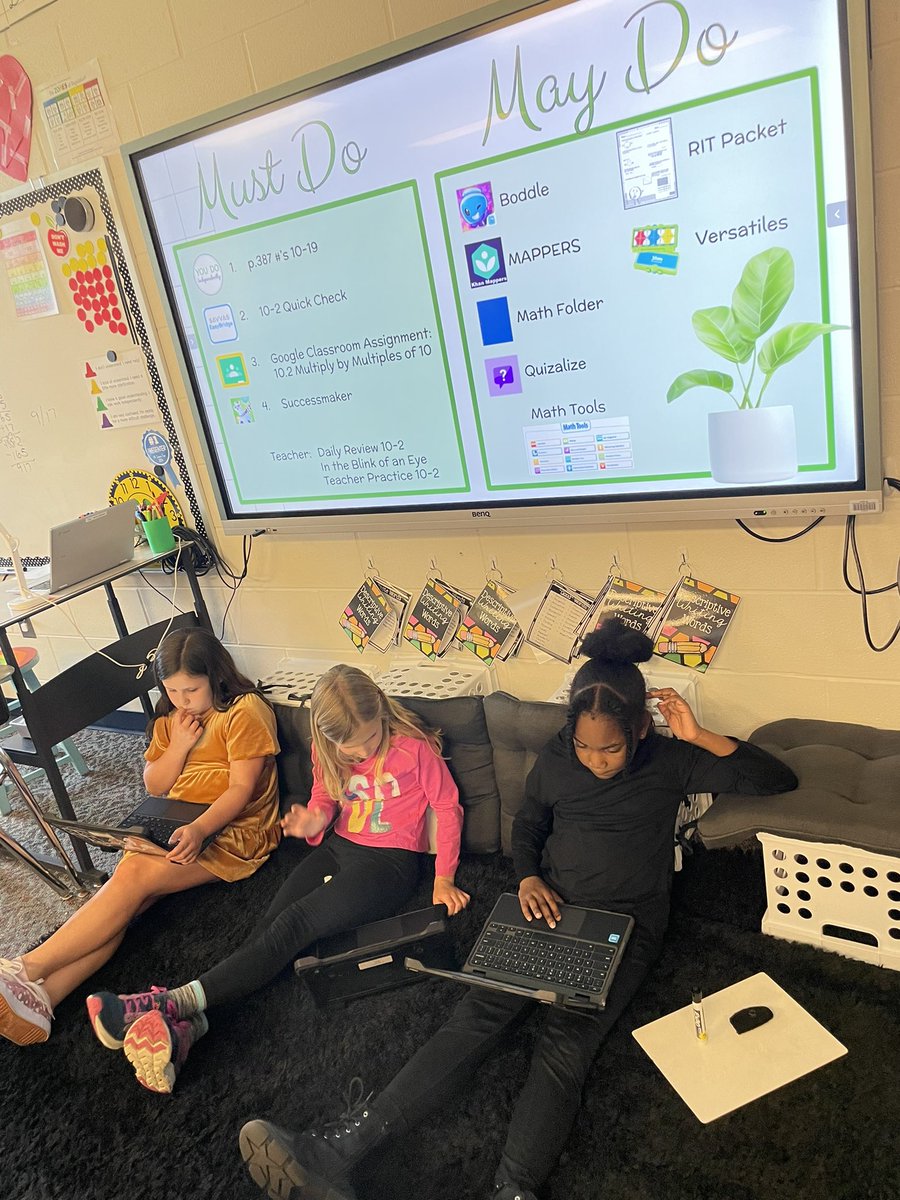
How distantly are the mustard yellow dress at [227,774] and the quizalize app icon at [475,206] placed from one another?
1274mm

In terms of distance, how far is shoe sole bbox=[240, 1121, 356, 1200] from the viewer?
1.22 metres

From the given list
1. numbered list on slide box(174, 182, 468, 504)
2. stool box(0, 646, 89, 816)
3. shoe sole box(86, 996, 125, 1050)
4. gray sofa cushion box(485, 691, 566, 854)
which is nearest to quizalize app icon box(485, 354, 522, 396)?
numbered list on slide box(174, 182, 468, 504)

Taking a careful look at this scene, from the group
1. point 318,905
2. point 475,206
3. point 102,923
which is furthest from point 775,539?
point 102,923

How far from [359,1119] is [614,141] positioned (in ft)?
5.89

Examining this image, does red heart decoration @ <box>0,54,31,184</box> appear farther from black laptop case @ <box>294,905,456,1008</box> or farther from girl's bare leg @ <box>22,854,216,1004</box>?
black laptop case @ <box>294,905,456,1008</box>

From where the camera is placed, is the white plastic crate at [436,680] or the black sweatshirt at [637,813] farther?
the white plastic crate at [436,680]

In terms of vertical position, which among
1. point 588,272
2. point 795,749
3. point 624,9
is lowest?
point 795,749

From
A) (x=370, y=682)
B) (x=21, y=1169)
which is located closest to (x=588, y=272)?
(x=370, y=682)

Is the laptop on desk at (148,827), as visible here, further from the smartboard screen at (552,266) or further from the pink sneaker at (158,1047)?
the smartboard screen at (552,266)

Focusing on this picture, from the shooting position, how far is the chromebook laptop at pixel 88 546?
7.48 feet

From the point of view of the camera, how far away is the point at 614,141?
60.1 inches

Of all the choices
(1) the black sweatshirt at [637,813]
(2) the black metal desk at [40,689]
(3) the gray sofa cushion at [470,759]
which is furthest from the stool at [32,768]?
(1) the black sweatshirt at [637,813]

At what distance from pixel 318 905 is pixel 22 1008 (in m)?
0.63

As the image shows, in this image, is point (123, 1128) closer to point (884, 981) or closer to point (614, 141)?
point (884, 981)
